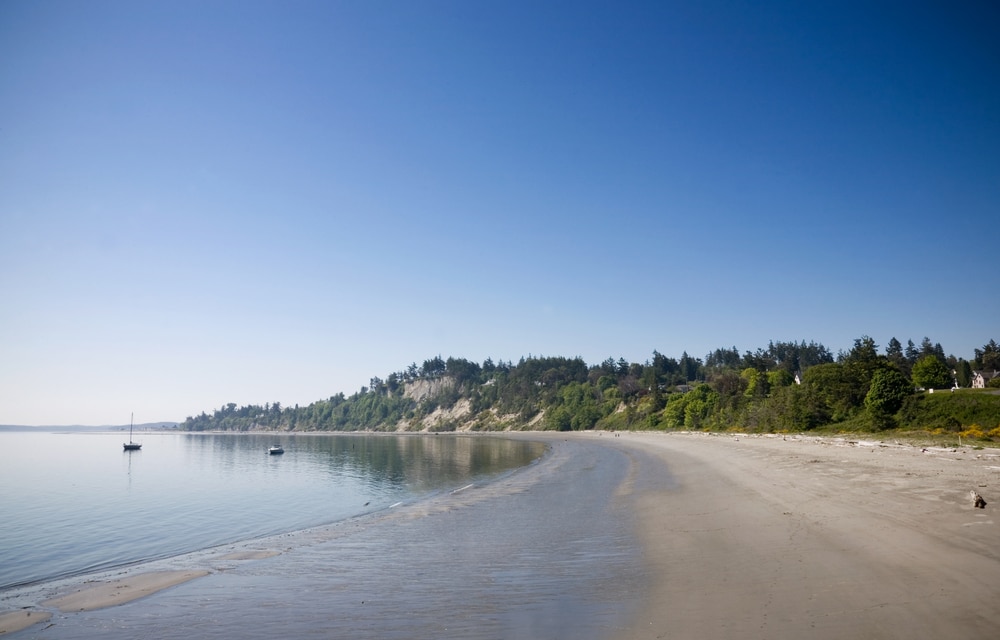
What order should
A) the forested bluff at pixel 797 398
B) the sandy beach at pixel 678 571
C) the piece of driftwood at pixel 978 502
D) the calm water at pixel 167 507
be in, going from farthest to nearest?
the forested bluff at pixel 797 398 < the calm water at pixel 167 507 < the piece of driftwood at pixel 978 502 < the sandy beach at pixel 678 571

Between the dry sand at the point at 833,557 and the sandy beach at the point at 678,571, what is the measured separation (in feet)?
0.16

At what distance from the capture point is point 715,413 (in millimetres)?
93375

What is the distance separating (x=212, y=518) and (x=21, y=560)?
913 cm

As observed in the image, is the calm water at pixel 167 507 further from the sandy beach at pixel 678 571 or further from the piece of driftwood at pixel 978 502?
the piece of driftwood at pixel 978 502

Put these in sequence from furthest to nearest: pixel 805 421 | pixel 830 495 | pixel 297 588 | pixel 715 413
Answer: pixel 715 413 → pixel 805 421 → pixel 830 495 → pixel 297 588

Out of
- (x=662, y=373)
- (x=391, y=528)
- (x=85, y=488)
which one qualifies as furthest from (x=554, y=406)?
(x=391, y=528)

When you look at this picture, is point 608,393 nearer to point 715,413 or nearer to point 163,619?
point 715,413

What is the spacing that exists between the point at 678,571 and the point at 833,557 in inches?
135

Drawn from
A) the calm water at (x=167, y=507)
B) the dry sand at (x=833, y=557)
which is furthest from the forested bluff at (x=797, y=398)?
the calm water at (x=167, y=507)

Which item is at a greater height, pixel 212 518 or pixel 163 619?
pixel 163 619

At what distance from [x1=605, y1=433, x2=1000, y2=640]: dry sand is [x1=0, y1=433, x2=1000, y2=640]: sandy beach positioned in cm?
5

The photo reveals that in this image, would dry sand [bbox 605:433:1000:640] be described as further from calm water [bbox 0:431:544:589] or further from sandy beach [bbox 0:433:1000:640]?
calm water [bbox 0:431:544:589]

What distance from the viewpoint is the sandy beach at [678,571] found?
8453 millimetres

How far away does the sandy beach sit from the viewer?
8.45 m
